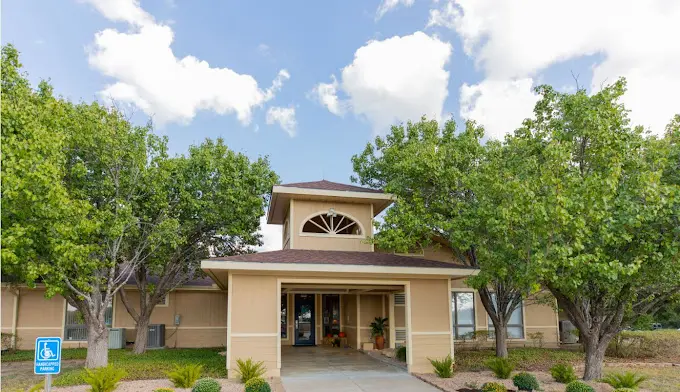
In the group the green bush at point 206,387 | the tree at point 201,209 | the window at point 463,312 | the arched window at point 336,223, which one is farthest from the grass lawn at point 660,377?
the tree at point 201,209

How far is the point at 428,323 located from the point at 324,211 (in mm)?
4783

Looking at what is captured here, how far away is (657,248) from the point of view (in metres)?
9.26

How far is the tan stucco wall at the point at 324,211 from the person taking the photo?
15.0 m

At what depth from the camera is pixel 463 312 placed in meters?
19.4

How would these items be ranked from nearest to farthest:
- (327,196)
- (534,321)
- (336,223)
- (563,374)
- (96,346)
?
(563,374)
(96,346)
(327,196)
(336,223)
(534,321)

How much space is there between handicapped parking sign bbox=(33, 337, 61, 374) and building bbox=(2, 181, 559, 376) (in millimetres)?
4147

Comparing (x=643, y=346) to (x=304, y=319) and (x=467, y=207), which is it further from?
(x=304, y=319)

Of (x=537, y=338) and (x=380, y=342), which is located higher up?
(x=380, y=342)

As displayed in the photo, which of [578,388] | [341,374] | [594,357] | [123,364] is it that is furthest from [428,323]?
[123,364]

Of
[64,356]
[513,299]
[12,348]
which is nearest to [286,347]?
[64,356]

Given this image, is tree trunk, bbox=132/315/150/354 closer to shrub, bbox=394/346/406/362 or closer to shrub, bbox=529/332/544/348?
shrub, bbox=394/346/406/362

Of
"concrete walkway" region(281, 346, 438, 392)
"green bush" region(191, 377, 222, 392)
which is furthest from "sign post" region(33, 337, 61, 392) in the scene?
"concrete walkway" region(281, 346, 438, 392)

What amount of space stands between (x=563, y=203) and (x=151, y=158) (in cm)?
1100

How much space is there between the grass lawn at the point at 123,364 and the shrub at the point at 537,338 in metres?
12.5
